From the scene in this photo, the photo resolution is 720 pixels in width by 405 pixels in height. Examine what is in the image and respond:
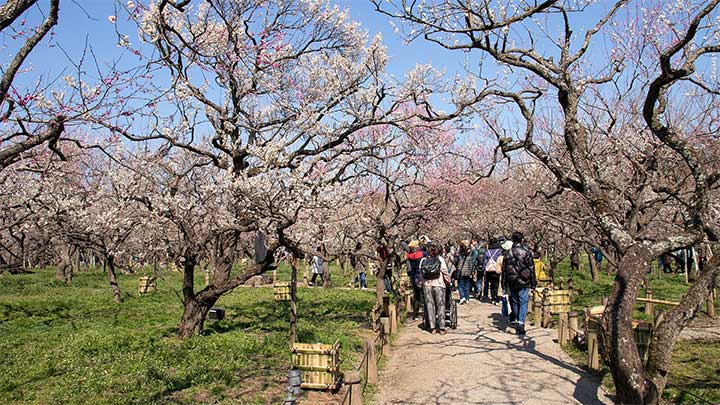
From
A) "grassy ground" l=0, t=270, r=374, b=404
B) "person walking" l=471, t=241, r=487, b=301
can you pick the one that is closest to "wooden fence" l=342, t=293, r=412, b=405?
"grassy ground" l=0, t=270, r=374, b=404

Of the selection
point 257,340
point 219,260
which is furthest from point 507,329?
point 219,260

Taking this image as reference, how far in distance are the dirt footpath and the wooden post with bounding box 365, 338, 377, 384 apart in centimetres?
19

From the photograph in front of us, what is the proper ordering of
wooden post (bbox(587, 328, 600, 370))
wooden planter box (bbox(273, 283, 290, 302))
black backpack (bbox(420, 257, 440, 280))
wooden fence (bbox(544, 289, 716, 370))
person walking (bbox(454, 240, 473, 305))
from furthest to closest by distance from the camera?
1. wooden planter box (bbox(273, 283, 290, 302))
2. person walking (bbox(454, 240, 473, 305))
3. black backpack (bbox(420, 257, 440, 280))
4. wooden post (bbox(587, 328, 600, 370))
5. wooden fence (bbox(544, 289, 716, 370))

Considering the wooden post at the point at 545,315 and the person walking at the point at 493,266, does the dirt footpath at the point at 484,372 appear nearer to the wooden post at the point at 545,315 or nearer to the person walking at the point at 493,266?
the wooden post at the point at 545,315

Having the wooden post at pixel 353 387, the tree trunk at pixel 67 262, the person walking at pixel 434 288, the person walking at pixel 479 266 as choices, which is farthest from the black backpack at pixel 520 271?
the tree trunk at pixel 67 262

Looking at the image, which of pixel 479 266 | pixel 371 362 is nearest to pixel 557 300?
pixel 479 266

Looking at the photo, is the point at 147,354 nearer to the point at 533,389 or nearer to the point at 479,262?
the point at 533,389

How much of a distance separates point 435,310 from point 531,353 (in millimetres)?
2564

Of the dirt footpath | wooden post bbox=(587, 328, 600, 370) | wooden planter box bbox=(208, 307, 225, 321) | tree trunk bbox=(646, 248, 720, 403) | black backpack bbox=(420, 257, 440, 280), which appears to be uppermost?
black backpack bbox=(420, 257, 440, 280)

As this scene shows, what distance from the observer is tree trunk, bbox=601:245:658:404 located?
16.8 ft

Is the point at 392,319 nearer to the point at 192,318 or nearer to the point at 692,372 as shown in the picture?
the point at 192,318

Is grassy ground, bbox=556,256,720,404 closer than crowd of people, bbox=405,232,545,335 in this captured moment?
Yes

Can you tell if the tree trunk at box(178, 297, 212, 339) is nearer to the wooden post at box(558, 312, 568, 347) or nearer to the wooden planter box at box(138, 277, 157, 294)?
the wooden post at box(558, 312, 568, 347)

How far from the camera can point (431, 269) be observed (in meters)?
11.3
